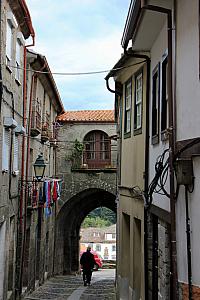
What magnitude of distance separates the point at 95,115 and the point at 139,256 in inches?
632

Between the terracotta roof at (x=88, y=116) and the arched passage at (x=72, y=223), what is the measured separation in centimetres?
379

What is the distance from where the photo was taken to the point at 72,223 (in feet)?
95.3

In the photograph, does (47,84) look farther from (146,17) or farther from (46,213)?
(146,17)

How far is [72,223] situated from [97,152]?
564 centimetres

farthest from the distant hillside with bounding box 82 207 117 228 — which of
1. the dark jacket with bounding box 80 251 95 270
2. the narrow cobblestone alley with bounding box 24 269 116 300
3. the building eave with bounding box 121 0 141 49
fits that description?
the building eave with bounding box 121 0 141 49

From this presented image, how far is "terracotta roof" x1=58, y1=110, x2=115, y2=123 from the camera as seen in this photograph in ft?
84.9

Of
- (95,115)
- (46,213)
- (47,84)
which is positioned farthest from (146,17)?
(95,115)

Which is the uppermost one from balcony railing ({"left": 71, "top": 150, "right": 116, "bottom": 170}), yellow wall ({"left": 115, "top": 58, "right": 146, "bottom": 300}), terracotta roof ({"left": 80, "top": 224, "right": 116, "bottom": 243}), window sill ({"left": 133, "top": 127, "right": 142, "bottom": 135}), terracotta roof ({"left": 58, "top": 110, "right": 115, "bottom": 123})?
terracotta roof ({"left": 58, "top": 110, "right": 115, "bottom": 123})

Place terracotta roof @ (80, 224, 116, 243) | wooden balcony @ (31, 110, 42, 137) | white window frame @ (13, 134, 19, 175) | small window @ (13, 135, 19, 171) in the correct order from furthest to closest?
terracotta roof @ (80, 224, 116, 243) → wooden balcony @ (31, 110, 42, 137) → small window @ (13, 135, 19, 171) → white window frame @ (13, 134, 19, 175)

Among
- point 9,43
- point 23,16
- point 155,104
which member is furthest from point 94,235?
point 155,104

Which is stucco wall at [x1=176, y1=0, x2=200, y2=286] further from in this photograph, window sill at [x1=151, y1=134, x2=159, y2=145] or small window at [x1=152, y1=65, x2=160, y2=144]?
small window at [x1=152, y1=65, x2=160, y2=144]

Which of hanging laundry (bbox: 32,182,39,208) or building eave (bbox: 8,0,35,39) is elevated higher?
building eave (bbox: 8,0,35,39)

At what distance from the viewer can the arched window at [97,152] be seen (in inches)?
1009

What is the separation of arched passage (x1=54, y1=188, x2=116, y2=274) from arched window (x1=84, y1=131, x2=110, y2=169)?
4.75 feet
